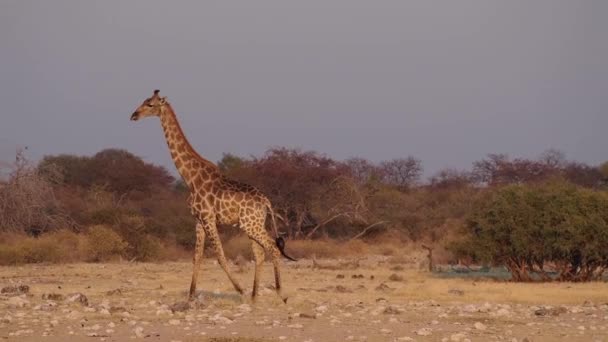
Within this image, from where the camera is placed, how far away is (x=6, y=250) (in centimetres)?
2802

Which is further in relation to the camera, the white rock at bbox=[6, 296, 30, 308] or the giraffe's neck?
the giraffe's neck

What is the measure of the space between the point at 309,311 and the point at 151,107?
187 inches

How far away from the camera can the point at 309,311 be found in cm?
1409

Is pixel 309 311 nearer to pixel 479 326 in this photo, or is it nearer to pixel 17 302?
pixel 479 326

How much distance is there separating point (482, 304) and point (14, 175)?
21827 millimetres

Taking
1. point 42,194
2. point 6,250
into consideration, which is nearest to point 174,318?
point 6,250

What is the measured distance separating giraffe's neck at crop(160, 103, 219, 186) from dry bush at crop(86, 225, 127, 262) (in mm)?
14655

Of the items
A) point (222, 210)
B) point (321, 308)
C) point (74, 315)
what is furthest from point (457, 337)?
point (222, 210)

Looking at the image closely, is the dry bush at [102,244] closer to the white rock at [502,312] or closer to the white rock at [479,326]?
the white rock at [502,312]

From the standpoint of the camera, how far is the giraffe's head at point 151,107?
16.0 metres

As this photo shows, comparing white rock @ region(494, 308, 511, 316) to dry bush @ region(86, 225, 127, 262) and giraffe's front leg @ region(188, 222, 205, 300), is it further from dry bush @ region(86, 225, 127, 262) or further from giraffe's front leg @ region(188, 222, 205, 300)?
dry bush @ region(86, 225, 127, 262)

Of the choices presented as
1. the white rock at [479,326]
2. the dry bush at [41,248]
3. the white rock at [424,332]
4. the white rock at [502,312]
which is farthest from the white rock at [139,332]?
the dry bush at [41,248]

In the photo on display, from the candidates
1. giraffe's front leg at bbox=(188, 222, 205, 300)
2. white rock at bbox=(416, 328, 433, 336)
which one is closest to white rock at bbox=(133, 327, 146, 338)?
white rock at bbox=(416, 328, 433, 336)

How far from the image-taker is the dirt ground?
11.4 m
